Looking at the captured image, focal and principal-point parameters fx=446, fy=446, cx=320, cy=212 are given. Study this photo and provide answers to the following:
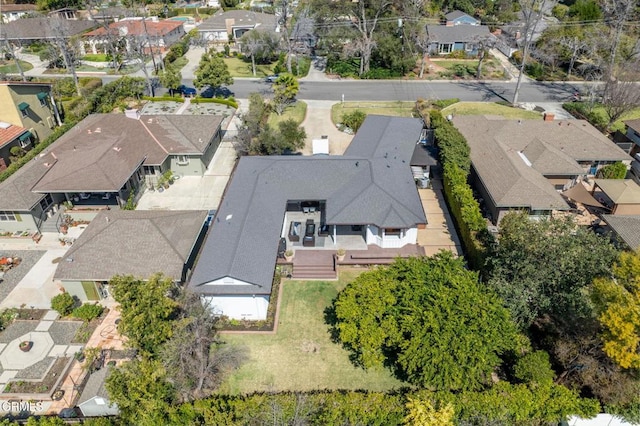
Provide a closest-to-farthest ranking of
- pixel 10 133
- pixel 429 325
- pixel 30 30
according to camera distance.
Result: pixel 429 325 < pixel 10 133 < pixel 30 30

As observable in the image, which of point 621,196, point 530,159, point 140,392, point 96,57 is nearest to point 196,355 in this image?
point 140,392

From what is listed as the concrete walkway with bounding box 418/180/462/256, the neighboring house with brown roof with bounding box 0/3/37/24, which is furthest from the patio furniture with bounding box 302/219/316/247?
the neighboring house with brown roof with bounding box 0/3/37/24

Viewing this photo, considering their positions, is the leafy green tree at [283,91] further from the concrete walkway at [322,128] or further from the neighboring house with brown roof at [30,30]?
the neighboring house with brown roof at [30,30]

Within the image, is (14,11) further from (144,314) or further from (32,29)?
(144,314)

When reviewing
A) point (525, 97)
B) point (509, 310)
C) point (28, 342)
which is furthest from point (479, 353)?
point (525, 97)

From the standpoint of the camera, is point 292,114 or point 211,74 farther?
point 211,74

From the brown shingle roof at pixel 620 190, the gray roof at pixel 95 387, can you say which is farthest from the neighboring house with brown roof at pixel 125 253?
the brown shingle roof at pixel 620 190
